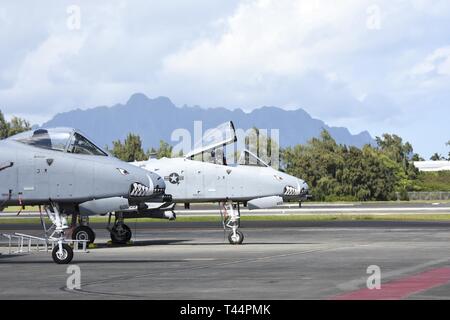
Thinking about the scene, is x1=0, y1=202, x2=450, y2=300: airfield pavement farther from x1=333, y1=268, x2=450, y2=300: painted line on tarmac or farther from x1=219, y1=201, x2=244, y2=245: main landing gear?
x1=219, y1=201, x2=244, y2=245: main landing gear

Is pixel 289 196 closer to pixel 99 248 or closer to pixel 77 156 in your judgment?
pixel 99 248

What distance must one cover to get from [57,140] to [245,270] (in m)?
8.00

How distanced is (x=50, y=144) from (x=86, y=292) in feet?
33.1

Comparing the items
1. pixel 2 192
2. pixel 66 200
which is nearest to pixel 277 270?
pixel 66 200

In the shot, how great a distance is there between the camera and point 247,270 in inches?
868

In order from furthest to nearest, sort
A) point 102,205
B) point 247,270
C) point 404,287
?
point 102,205
point 247,270
point 404,287

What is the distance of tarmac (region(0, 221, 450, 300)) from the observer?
17.2 meters

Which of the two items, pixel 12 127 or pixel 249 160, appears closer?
pixel 249 160

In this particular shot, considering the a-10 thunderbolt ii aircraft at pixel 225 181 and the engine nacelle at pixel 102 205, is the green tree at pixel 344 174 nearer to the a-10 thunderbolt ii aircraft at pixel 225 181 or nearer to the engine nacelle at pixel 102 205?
the a-10 thunderbolt ii aircraft at pixel 225 181

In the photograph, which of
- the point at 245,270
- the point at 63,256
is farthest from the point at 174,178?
the point at 245,270

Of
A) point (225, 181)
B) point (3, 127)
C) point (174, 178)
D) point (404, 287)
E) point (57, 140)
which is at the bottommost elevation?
point (404, 287)

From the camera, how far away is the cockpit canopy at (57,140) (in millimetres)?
26859

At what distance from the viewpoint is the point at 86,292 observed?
17547mm

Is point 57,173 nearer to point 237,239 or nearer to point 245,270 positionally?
point 245,270
